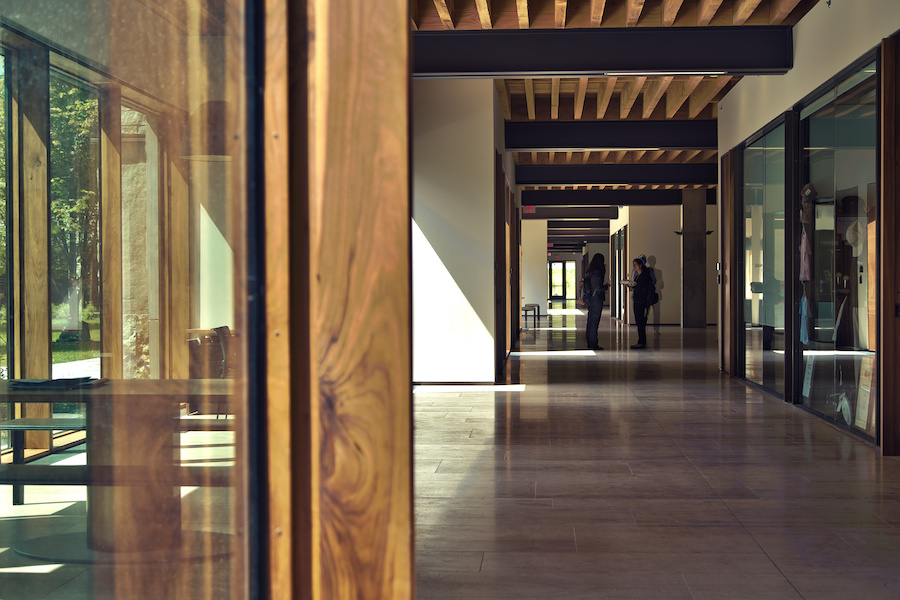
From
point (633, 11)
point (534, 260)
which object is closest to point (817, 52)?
point (633, 11)

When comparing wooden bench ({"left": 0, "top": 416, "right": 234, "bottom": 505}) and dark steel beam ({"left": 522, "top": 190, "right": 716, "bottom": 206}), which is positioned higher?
dark steel beam ({"left": 522, "top": 190, "right": 716, "bottom": 206})

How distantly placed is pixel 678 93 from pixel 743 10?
301cm

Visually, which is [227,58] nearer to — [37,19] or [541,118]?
[37,19]

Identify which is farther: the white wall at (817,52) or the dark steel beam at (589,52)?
the dark steel beam at (589,52)

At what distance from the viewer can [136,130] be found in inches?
60.4

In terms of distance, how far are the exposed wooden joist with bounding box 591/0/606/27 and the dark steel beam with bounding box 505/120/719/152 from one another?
4.11 metres

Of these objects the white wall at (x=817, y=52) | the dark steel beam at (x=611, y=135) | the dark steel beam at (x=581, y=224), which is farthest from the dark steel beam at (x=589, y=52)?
the dark steel beam at (x=581, y=224)

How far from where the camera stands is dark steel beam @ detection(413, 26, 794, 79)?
657 cm

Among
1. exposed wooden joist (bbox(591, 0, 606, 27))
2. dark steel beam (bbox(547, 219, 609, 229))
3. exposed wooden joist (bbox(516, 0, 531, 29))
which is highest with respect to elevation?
dark steel beam (bbox(547, 219, 609, 229))

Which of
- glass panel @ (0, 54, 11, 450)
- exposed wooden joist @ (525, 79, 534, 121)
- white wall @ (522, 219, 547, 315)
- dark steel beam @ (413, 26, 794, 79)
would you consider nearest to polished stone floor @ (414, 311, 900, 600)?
glass panel @ (0, 54, 11, 450)

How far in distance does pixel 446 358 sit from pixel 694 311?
11297 millimetres

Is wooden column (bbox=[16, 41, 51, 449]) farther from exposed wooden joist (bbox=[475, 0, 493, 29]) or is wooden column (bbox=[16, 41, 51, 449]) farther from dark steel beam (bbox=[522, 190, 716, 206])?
dark steel beam (bbox=[522, 190, 716, 206])

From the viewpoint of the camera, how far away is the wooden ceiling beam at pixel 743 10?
6.12 m

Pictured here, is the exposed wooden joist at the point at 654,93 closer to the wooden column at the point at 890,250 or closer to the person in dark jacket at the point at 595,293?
the person in dark jacket at the point at 595,293
